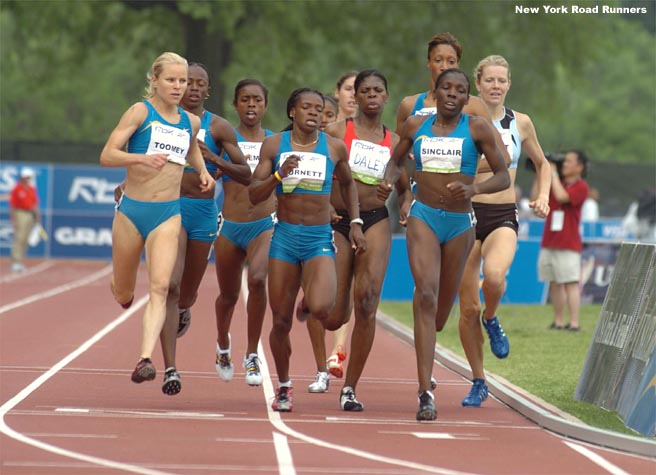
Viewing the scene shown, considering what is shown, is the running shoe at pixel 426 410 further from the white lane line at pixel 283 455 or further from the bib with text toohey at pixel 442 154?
the bib with text toohey at pixel 442 154

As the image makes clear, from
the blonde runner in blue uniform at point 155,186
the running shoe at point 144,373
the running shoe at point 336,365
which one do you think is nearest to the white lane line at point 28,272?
the running shoe at point 336,365

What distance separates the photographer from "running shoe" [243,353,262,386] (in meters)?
12.1

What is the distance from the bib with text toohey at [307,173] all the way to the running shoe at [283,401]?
1389mm

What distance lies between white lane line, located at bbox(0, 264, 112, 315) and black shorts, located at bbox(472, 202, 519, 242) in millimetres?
10516

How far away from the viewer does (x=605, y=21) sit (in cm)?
4769

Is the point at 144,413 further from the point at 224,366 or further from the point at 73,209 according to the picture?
the point at 73,209

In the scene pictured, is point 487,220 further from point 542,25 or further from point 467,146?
point 542,25

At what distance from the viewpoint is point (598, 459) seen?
9.01 m

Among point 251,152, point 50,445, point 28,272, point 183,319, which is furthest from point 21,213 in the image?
point 50,445

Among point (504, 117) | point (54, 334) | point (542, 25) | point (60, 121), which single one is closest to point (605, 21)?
point (542, 25)

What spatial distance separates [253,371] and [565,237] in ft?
31.5

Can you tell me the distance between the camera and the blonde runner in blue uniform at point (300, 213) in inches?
427

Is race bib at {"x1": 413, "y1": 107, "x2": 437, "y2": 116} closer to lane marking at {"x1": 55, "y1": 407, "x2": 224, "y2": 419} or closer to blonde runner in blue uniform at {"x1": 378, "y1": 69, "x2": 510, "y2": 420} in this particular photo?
blonde runner in blue uniform at {"x1": 378, "y1": 69, "x2": 510, "y2": 420}

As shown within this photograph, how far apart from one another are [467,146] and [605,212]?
31.7m
